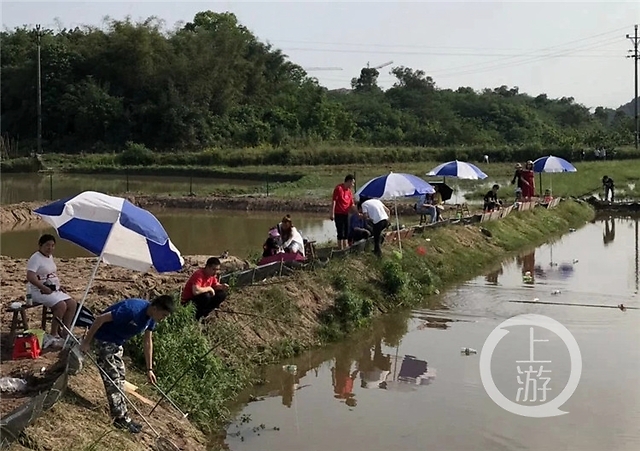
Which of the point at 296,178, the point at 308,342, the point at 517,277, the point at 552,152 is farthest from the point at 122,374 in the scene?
the point at 552,152

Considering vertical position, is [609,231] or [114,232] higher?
[114,232]

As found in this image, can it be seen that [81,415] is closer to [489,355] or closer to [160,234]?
[160,234]

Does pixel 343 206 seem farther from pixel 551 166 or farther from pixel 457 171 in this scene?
pixel 551 166

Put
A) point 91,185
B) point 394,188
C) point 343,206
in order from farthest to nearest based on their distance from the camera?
point 91,185
point 394,188
point 343,206

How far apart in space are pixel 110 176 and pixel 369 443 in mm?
34426

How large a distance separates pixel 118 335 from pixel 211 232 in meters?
16.1

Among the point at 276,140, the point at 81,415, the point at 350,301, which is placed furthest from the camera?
the point at 276,140

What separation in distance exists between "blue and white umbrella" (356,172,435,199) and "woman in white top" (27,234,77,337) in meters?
7.77

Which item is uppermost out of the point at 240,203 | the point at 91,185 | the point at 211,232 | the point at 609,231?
the point at 91,185

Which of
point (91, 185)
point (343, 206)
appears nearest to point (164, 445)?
point (343, 206)

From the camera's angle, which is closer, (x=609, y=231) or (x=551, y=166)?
(x=551, y=166)

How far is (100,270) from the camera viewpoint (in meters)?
13.8

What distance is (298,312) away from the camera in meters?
12.5

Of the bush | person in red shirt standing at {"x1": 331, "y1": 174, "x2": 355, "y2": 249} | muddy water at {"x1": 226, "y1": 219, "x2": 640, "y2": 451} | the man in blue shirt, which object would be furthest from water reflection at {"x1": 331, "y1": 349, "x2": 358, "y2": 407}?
the bush
